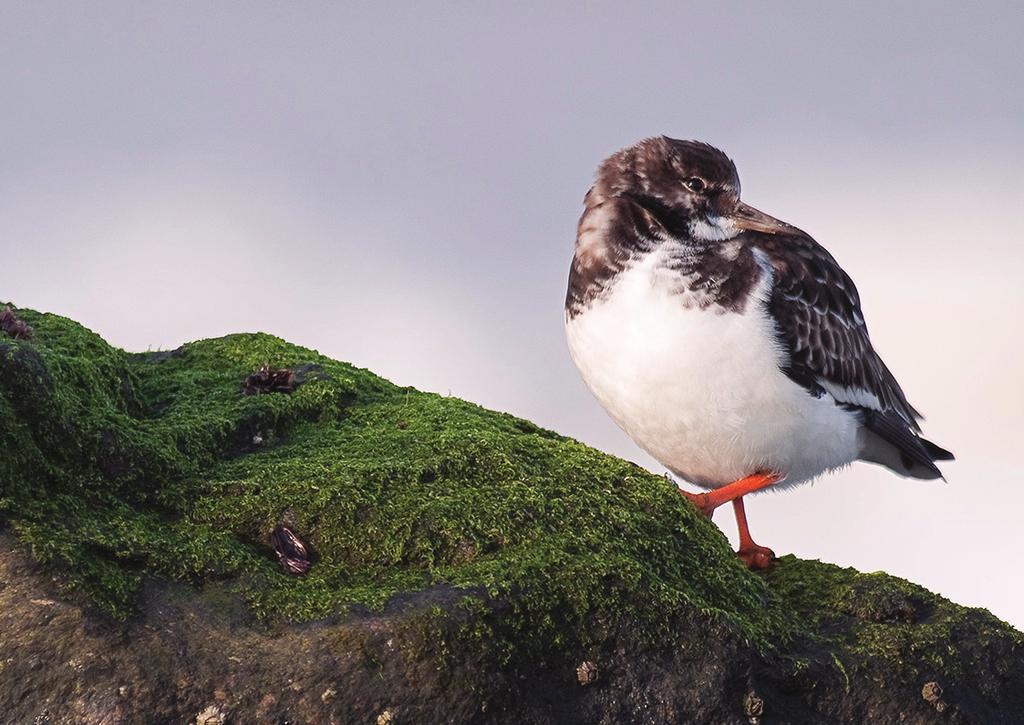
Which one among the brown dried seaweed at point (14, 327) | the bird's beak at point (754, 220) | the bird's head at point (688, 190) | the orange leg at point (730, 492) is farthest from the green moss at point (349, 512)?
the bird's beak at point (754, 220)

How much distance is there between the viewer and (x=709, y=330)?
7188 mm

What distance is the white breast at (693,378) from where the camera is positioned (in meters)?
7.20

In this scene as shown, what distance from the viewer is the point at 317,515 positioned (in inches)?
229

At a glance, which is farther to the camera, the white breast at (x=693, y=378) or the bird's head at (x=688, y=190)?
the bird's head at (x=688, y=190)

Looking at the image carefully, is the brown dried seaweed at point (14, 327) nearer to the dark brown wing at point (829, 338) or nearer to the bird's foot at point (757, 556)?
the dark brown wing at point (829, 338)

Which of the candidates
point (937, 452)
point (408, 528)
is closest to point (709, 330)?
point (408, 528)

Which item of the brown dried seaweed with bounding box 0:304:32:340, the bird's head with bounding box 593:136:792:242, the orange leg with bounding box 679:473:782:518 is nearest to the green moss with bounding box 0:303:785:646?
the brown dried seaweed with bounding box 0:304:32:340

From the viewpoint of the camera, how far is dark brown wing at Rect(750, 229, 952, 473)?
7.68 m

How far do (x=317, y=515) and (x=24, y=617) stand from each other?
1.41 m

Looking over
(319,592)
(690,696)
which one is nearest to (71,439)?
(319,592)

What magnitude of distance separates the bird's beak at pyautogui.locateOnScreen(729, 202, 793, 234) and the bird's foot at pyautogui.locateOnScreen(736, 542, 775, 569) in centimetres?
209

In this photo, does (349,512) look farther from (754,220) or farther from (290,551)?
(754,220)

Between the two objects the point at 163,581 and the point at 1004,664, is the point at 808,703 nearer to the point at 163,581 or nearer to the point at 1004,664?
the point at 1004,664

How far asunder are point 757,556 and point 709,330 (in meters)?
1.62
